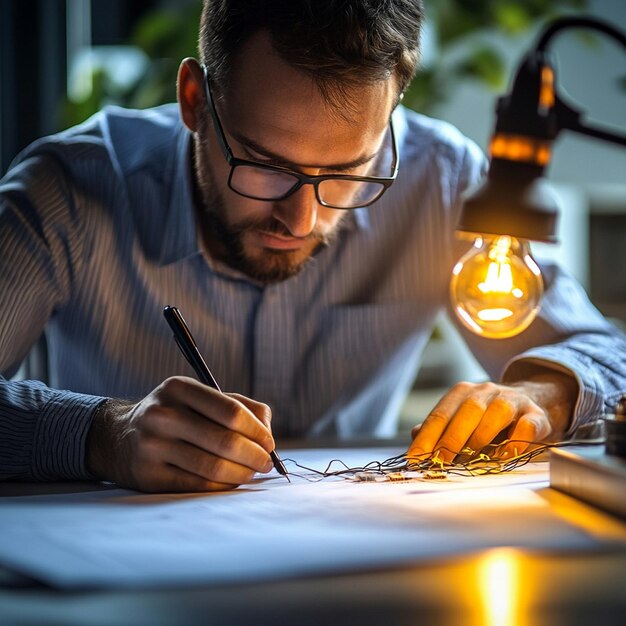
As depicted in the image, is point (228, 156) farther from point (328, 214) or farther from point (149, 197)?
point (149, 197)

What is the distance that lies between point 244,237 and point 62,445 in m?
0.50

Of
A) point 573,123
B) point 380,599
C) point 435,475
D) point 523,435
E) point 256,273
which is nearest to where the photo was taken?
point 380,599

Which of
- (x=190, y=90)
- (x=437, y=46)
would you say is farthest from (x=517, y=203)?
(x=437, y=46)

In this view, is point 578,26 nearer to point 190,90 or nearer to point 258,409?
point 258,409

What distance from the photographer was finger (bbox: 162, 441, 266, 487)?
1.02m

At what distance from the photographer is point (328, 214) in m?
1.46

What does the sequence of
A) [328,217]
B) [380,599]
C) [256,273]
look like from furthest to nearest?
1. [256,273]
2. [328,217]
3. [380,599]

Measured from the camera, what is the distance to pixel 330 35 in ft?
4.08

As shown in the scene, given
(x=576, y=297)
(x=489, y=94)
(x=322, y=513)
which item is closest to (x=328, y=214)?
(x=576, y=297)

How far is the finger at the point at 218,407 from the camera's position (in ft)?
3.35

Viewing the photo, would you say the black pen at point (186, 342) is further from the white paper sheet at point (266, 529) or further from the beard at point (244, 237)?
the beard at point (244, 237)

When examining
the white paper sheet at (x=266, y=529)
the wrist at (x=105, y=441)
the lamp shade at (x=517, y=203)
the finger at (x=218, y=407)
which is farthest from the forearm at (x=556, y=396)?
the wrist at (x=105, y=441)

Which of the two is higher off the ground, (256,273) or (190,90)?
(190,90)

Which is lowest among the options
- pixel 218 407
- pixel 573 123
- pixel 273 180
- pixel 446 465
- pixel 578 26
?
pixel 446 465
